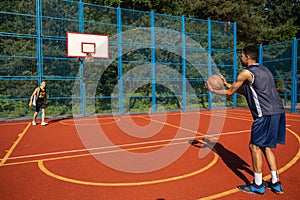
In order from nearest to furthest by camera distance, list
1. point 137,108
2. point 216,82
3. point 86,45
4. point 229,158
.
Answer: point 216,82, point 229,158, point 86,45, point 137,108

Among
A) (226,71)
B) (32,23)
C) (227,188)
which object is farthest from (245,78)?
(226,71)

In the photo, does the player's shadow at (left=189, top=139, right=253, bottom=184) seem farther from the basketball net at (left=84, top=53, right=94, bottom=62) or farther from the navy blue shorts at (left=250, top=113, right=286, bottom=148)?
the basketball net at (left=84, top=53, right=94, bottom=62)

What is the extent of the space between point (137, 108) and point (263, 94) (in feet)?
35.6

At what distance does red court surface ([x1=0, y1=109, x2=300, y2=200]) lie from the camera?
344 cm

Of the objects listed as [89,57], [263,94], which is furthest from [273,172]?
[89,57]

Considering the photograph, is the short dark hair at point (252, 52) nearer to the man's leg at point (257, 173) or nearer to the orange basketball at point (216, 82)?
the orange basketball at point (216, 82)

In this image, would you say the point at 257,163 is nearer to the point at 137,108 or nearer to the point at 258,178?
the point at 258,178

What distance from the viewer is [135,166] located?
14.9 feet

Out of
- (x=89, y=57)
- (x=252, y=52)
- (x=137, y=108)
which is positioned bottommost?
(x=137, y=108)

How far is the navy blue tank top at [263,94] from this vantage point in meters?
3.33

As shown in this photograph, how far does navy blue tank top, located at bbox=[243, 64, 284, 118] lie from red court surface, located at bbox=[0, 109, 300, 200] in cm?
113

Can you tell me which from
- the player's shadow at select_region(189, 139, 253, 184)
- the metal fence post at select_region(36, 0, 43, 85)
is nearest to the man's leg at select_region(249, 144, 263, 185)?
the player's shadow at select_region(189, 139, 253, 184)

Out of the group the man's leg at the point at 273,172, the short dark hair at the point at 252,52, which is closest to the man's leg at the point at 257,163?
the man's leg at the point at 273,172

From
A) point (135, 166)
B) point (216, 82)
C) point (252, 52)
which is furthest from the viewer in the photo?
point (135, 166)
